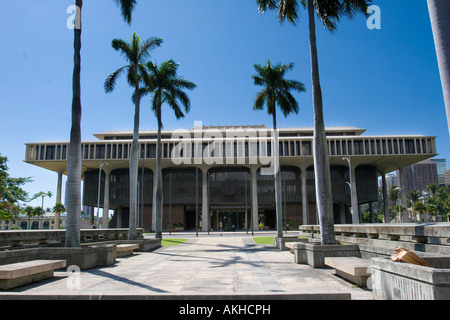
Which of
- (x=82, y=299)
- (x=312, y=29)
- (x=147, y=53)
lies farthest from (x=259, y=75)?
(x=82, y=299)

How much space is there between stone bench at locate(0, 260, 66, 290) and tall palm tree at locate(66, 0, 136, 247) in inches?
93.6

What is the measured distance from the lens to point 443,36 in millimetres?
5977

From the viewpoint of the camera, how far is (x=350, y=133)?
226 feet

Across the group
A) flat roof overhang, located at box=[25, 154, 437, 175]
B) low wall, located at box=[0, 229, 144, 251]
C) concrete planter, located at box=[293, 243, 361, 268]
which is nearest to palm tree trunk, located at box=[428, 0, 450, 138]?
concrete planter, located at box=[293, 243, 361, 268]

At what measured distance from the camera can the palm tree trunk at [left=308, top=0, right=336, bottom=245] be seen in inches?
469

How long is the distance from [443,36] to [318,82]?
7357 millimetres

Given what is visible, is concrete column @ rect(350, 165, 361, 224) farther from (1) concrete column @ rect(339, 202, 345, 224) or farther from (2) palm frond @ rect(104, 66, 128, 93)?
(2) palm frond @ rect(104, 66, 128, 93)

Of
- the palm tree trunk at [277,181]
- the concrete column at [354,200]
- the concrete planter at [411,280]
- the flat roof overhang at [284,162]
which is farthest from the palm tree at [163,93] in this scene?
the concrete column at [354,200]

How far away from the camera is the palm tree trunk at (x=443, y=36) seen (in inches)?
230

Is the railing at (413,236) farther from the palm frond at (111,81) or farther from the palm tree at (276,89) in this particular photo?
the palm frond at (111,81)

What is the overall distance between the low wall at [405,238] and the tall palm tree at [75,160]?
31.7 ft

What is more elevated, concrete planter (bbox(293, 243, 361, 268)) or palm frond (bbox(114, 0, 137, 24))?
palm frond (bbox(114, 0, 137, 24))
